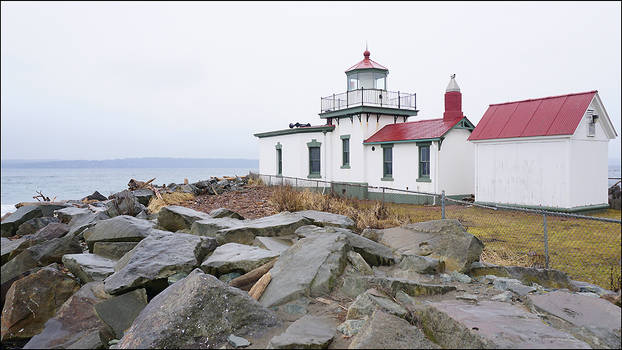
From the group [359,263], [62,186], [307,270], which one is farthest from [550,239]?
[62,186]

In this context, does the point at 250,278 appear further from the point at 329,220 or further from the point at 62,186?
the point at 62,186

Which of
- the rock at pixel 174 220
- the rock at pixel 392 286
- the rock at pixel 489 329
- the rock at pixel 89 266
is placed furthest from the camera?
the rock at pixel 174 220

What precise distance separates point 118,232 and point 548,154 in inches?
583

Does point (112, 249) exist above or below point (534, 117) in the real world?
below

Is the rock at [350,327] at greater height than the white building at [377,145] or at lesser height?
lesser

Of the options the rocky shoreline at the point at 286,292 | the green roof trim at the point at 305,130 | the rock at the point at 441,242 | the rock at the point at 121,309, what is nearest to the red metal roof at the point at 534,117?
the green roof trim at the point at 305,130

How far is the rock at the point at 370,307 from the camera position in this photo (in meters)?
3.91

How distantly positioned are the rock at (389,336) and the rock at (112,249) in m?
5.40

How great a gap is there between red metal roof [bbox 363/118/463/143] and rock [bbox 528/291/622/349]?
15083 mm

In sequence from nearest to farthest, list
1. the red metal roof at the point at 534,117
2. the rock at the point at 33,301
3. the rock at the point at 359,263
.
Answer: the rock at the point at 359,263 → the rock at the point at 33,301 → the red metal roof at the point at 534,117

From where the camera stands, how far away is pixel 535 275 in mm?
5496

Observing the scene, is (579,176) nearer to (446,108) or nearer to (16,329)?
(446,108)

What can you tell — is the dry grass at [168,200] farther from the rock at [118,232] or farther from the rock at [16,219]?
the rock at [118,232]

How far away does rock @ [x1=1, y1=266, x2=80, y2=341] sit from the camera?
18.9 ft
